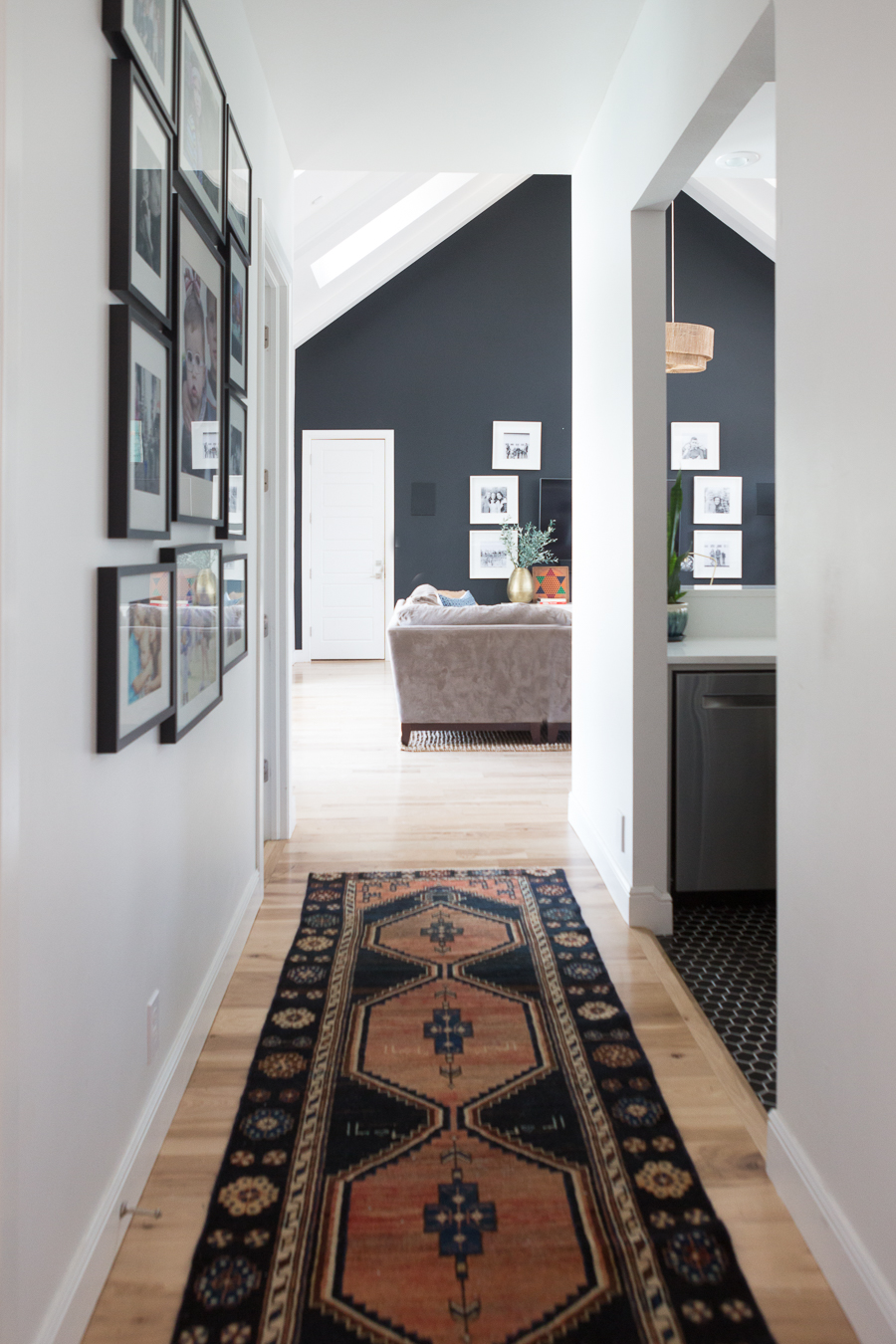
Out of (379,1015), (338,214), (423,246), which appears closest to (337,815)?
(379,1015)

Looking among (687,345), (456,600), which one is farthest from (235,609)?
(456,600)

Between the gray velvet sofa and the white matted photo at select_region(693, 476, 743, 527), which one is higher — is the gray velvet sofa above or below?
below

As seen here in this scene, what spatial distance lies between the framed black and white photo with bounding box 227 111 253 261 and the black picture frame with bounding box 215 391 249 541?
17.6 inches

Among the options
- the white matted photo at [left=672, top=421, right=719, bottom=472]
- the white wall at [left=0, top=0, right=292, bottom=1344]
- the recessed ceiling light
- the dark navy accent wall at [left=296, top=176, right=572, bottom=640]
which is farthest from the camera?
the dark navy accent wall at [left=296, top=176, right=572, bottom=640]

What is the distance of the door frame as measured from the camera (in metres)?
9.40

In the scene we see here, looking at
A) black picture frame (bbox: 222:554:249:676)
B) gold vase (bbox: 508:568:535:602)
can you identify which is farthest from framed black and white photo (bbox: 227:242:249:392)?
gold vase (bbox: 508:568:535:602)

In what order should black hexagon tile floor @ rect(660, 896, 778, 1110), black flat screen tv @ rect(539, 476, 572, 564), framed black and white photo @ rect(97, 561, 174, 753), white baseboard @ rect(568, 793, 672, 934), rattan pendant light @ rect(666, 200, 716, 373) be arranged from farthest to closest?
black flat screen tv @ rect(539, 476, 572, 564), rattan pendant light @ rect(666, 200, 716, 373), white baseboard @ rect(568, 793, 672, 934), black hexagon tile floor @ rect(660, 896, 778, 1110), framed black and white photo @ rect(97, 561, 174, 753)

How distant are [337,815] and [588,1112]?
2.43m

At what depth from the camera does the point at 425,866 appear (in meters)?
3.54

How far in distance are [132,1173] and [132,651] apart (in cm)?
88

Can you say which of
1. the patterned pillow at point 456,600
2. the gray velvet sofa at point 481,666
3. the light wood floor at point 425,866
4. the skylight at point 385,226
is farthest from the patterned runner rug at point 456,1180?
the skylight at point 385,226

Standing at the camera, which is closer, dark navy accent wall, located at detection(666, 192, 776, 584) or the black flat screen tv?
dark navy accent wall, located at detection(666, 192, 776, 584)

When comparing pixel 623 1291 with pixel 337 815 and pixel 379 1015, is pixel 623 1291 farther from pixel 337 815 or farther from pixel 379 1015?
pixel 337 815

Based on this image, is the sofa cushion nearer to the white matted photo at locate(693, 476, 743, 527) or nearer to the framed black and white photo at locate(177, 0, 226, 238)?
the framed black and white photo at locate(177, 0, 226, 238)
